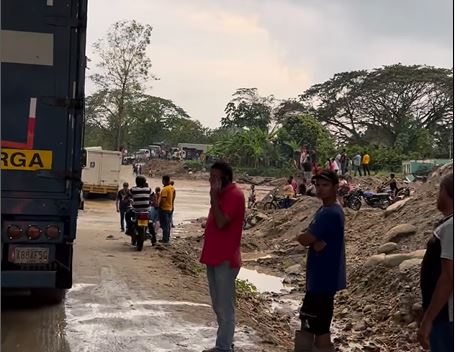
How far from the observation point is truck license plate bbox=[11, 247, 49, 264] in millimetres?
6074

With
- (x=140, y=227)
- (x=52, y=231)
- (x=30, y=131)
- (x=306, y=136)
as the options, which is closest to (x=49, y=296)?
(x=52, y=231)

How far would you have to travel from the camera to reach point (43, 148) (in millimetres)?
6051

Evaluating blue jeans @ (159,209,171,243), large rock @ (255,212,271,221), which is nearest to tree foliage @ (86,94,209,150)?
large rock @ (255,212,271,221)

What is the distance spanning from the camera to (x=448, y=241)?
346 cm

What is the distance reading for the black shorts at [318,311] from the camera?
16.4 ft

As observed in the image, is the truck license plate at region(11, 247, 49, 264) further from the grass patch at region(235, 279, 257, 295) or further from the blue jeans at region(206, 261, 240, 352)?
the grass patch at region(235, 279, 257, 295)

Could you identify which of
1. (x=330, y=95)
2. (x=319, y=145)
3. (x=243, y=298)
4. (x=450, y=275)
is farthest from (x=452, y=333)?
(x=330, y=95)

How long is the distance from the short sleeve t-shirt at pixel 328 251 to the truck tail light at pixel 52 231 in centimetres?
263

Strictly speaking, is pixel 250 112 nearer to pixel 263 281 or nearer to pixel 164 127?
pixel 164 127

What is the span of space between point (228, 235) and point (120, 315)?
2406mm

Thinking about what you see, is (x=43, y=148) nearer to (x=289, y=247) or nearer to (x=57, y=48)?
(x=57, y=48)

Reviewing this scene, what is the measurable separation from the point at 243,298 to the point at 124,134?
2256 inches

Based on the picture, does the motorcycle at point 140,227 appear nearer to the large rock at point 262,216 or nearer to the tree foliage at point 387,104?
the large rock at point 262,216

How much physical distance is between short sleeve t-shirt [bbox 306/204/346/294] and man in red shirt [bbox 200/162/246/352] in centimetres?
67
